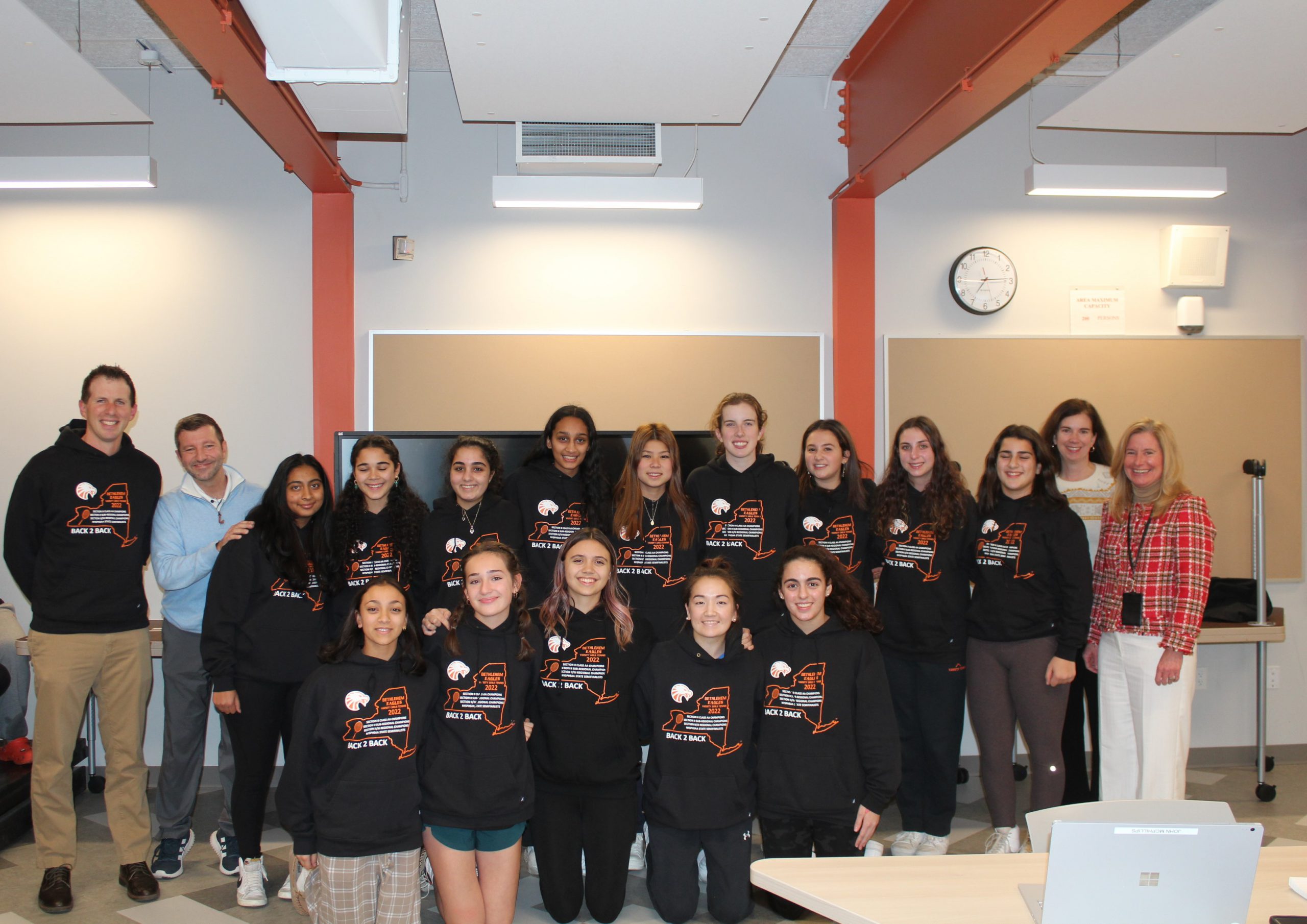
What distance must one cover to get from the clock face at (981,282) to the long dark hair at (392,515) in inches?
115

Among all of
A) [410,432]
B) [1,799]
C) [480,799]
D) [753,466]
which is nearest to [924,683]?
[753,466]

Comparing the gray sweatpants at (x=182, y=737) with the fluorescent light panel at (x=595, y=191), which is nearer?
the gray sweatpants at (x=182, y=737)

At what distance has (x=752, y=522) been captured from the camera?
3424mm

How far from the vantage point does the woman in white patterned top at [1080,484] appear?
358 cm

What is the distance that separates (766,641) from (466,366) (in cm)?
220

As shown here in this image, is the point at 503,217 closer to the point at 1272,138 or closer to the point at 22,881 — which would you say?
the point at 22,881

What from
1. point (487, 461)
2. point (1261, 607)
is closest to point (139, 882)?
point (487, 461)

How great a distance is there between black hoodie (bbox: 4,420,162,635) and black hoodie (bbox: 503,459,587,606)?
1.33 metres

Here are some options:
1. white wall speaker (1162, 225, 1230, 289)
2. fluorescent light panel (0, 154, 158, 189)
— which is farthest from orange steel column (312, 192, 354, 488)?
white wall speaker (1162, 225, 1230, 289)

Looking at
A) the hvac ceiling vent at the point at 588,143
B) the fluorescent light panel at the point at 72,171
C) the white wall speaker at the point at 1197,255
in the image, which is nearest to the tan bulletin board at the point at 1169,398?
the white wall speaker at the point at 1197,255

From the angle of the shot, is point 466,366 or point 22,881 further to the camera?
point 466,366

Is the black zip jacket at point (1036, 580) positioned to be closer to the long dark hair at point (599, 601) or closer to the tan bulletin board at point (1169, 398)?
the tan bulletin board at point (1169, 398)

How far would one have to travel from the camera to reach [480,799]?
8.61ft

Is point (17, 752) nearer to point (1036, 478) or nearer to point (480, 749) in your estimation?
point (480, 749)
